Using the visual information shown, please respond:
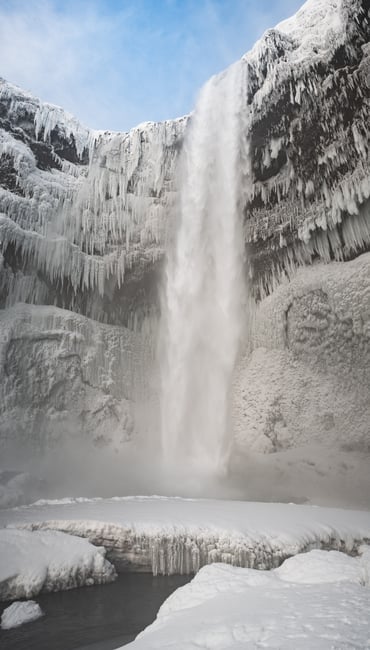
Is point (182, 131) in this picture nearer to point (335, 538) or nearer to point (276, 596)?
point (335, 538)

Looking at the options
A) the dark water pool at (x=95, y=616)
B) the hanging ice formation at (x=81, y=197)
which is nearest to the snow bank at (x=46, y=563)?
the dark water pool at (x=95, y=616)

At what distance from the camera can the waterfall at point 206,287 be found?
53.8ft

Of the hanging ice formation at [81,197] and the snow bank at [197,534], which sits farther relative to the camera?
the hanging ice formation at [81,197]

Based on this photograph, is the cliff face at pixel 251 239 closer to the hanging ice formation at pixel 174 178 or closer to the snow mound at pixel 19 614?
the hanging ice formation at pixel 174 178

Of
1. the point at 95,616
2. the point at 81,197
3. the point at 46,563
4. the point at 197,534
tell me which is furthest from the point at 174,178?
the point at 95,616

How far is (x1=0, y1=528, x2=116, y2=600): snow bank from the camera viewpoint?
6.19 meters

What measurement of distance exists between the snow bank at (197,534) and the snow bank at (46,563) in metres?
0.39

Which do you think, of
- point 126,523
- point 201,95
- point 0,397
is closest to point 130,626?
point 126,523

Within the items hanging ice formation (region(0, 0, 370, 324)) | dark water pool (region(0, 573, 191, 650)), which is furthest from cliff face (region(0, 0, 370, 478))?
→ dark water pool (region(0, 573, 191, 650))

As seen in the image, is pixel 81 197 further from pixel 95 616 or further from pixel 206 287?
pixel 95 616

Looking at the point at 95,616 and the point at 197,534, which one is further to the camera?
the point at 197,534

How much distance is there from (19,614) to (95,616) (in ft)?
3.35

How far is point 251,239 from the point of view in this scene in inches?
654

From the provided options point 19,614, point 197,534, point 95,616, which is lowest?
point 95,616
